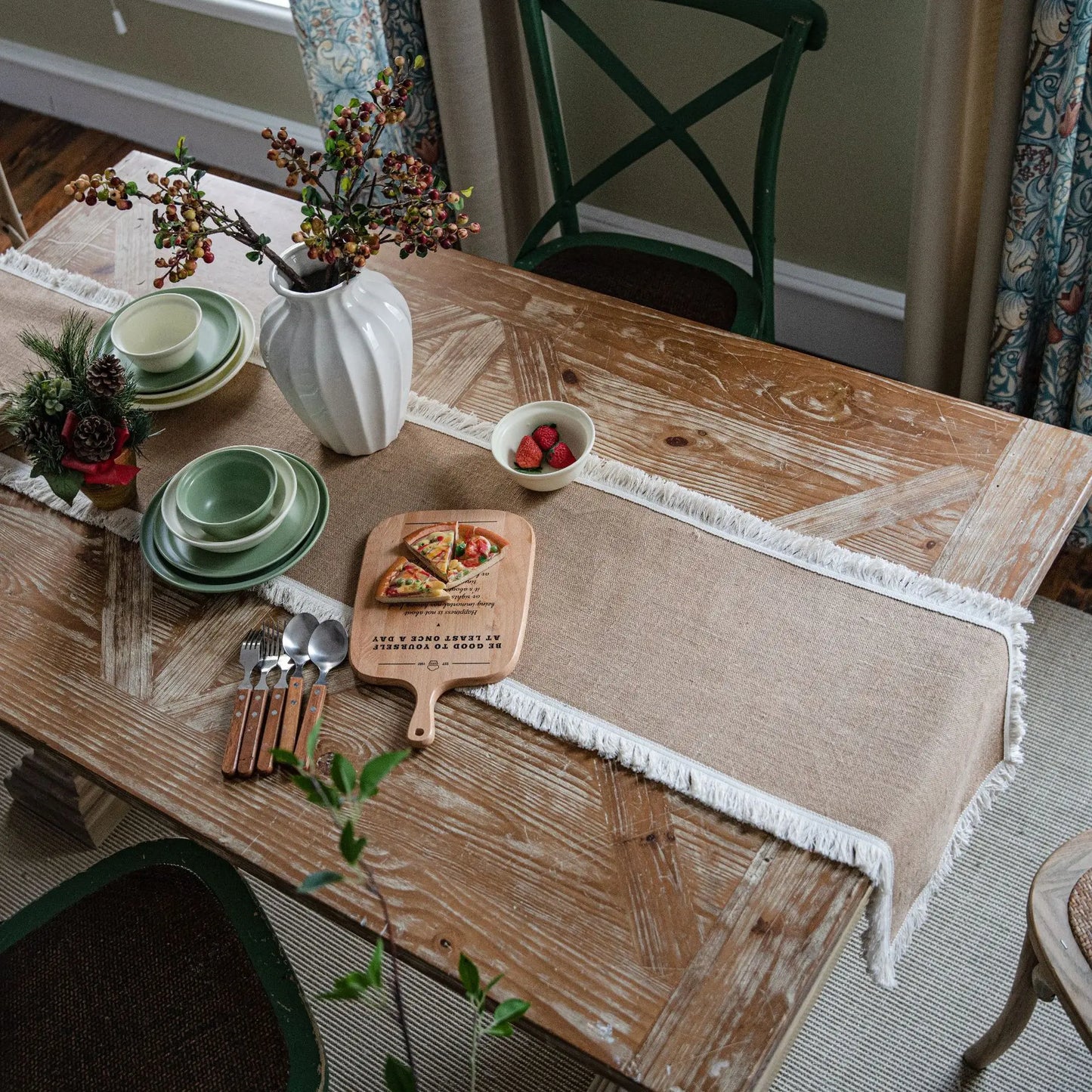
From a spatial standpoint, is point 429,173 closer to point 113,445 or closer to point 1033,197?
point 113,445

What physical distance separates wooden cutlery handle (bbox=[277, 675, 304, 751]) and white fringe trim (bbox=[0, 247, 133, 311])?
28.0 inches

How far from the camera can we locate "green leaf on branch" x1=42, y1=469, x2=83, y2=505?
1.26 meters

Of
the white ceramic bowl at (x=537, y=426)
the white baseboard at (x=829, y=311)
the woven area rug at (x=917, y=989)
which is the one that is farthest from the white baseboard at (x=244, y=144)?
the white ceramic bowl at (x=537, y=426)

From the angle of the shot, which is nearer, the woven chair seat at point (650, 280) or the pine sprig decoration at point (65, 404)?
the pine sprig decoration at point (65, 404)

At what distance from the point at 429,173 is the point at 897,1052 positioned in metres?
1.36

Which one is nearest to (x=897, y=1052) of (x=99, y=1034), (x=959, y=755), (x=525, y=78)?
(x=959, y=755)

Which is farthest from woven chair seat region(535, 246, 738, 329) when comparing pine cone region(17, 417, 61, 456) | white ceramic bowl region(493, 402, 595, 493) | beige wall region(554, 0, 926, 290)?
pine cone region(17, 417, 61, 456)

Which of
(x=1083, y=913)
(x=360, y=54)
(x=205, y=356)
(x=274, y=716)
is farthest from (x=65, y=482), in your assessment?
(x=360, y=54)

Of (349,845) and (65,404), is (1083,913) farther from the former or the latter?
(65,404)

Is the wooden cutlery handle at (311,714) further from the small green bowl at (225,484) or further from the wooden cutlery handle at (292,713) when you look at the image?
the small green bowl at (225,484)

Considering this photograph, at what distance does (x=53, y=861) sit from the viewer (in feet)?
6.29

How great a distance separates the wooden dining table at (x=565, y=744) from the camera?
951 millimetres

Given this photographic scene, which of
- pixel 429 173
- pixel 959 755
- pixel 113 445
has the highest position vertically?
pixel 429 173

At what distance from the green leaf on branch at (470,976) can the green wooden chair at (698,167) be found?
52.3 inches
